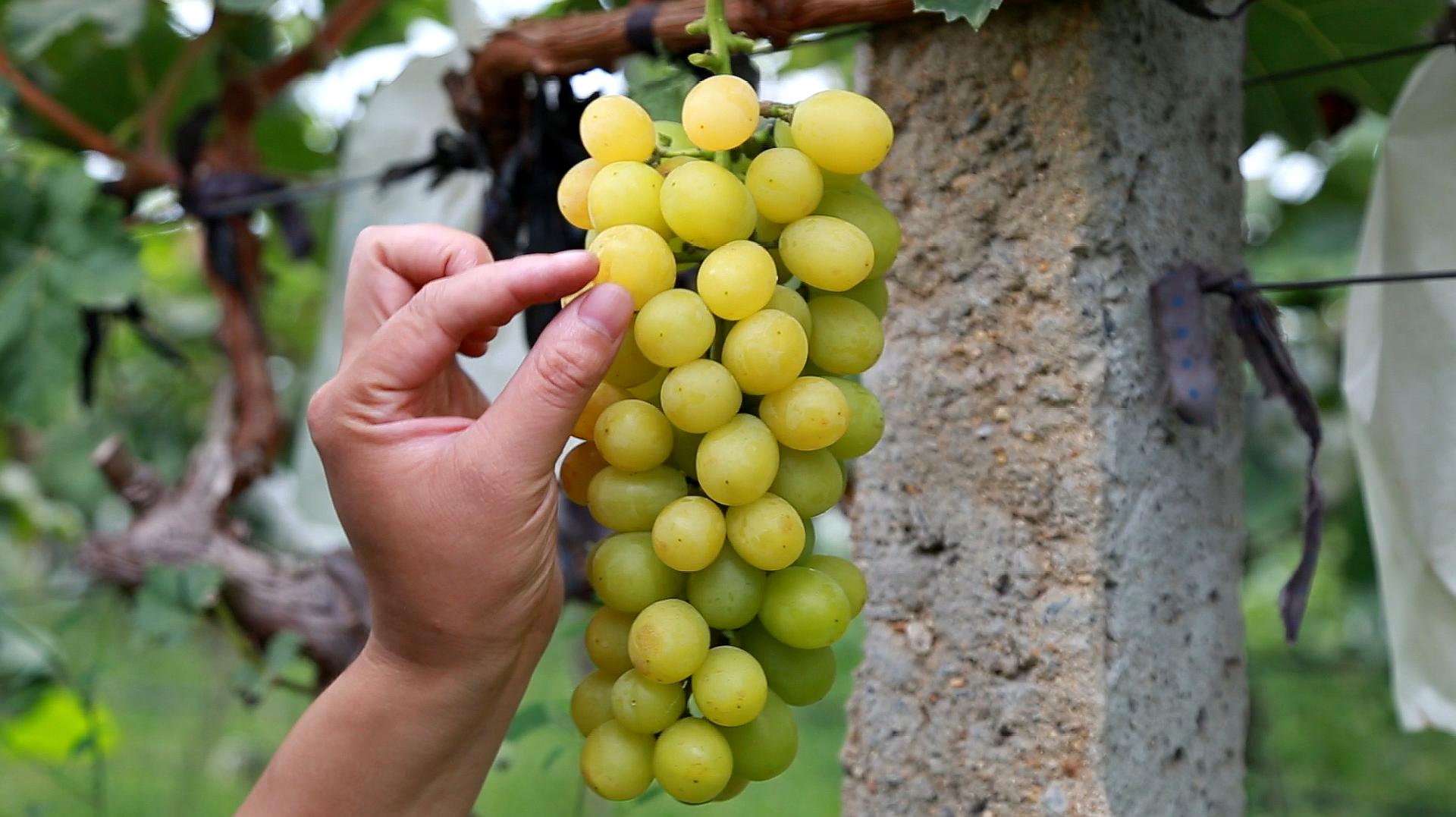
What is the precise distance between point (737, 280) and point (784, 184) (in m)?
0.07

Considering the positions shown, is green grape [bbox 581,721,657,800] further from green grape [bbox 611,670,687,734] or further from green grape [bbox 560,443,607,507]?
green grape [bbox 560,443,607,507]

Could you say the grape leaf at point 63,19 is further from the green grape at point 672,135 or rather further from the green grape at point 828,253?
the green grape at point 828,253

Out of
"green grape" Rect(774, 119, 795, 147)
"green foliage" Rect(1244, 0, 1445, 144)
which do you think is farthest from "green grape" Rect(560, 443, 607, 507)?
"green foliage" Rect(1244, 0, 1445, 144)

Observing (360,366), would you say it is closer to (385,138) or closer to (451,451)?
(451,451)

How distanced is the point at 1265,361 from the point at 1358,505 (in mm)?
1979

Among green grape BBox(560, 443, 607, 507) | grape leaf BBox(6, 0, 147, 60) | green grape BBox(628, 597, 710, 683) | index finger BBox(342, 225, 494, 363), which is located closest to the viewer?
green grape BBox(628, 597, 710, 683)

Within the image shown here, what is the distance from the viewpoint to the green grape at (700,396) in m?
0.63

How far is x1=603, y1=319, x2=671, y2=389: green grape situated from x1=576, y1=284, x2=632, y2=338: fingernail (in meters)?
0.03

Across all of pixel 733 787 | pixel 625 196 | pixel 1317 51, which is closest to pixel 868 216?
pixel 625 196

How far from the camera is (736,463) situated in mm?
631

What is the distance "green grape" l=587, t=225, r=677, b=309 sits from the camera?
0.65m

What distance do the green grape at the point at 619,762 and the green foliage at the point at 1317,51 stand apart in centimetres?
92

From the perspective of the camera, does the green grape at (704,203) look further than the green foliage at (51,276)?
No

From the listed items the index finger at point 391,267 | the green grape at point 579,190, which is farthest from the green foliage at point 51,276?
the green grape at point 579,190
